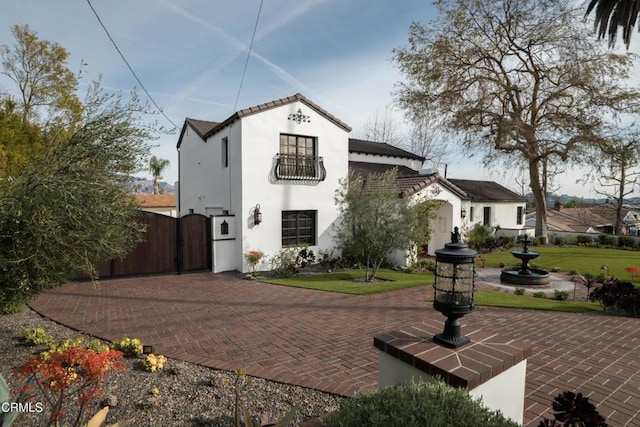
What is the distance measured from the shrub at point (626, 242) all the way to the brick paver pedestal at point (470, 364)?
25.9 meters

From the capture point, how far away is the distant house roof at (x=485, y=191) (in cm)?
2532

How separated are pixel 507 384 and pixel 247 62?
13.2 meters

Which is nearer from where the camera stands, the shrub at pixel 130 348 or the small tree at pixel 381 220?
the shrub at pixel 130 348

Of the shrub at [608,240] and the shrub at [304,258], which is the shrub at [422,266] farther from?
the shrub at [608,240]

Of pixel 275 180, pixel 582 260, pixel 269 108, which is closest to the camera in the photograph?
pixel 269 108

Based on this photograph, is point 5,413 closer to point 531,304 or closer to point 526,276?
point 531,304

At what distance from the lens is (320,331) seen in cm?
637

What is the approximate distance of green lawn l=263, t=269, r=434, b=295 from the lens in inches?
397

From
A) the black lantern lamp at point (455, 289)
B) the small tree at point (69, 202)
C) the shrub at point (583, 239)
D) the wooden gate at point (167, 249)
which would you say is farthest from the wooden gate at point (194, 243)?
the shrub at point (583, 239)

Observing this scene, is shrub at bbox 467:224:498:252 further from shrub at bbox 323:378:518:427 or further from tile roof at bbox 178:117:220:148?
shrub at bbox 323:378:518:427

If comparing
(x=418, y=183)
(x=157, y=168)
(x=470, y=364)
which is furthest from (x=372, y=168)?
(x=157, y=168)

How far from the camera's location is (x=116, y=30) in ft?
29.1

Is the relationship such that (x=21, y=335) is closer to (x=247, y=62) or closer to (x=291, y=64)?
(x=247, y=62)

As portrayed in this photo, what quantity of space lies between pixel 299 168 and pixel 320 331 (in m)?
8.67
